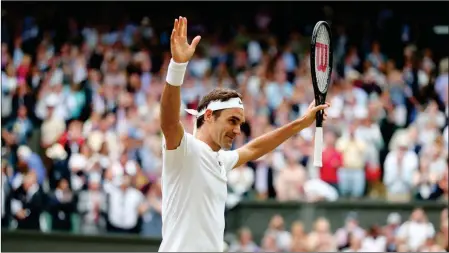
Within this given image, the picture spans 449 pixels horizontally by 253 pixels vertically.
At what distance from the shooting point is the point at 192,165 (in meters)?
5.77

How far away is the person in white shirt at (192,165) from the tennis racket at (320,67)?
60cm

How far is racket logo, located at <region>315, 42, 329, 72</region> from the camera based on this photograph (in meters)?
→ 6.73

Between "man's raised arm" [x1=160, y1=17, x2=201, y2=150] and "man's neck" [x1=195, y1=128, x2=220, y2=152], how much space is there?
1.51 ft

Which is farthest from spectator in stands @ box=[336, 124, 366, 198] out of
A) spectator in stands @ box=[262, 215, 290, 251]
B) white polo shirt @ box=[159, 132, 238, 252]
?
white polo shirt @ box=[159, 132, 238, 252]

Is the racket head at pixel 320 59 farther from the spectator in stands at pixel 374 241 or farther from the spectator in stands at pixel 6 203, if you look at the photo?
the spectator in stands at pixel 6 203

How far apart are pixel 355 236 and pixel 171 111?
8.03 meters

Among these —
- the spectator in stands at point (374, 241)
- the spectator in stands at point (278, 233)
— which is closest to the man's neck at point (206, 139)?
the spectator in stands at point (278, 233)

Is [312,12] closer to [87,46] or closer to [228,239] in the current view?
[87,46]

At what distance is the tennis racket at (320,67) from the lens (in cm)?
645

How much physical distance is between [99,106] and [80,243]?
2.78m

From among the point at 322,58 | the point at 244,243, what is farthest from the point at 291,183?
the point at 322,58

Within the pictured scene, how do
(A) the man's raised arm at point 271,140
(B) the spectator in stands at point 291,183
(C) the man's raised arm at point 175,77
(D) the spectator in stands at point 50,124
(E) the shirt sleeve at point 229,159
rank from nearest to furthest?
(C) the man's raised arm at point 175,77 → (E) the shirt sleeve at point 229,159 → (A) the man's raised arm at point 271,140 → (B) the spectator in stands at point 291,183 → (D) the spectator in stands at point 50,124

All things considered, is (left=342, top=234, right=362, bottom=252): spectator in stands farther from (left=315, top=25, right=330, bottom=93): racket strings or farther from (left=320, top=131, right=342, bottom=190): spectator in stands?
(left=315, top=25, right=330, bottom=93): racket strings

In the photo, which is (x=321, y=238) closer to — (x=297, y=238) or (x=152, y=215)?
(x=297, y=238)
